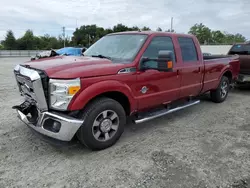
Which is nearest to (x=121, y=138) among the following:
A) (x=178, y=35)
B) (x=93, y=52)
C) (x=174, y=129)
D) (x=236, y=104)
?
(x=174, y=129)

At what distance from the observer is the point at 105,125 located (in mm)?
3391

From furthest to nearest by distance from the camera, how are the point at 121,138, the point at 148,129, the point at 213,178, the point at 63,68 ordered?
the point at 148,129 → the point at 121,138 → the point at 63,68 → the point at 213,178

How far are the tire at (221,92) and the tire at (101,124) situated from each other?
3764 millimetres

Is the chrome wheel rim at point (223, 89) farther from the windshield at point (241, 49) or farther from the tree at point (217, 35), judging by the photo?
the tree at point (217, 35)

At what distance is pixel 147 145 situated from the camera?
143 inches

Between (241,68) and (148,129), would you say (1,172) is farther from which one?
(241,68)

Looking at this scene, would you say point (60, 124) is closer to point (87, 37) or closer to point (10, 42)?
point (87, 37)

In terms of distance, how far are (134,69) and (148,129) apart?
1374 millimetres

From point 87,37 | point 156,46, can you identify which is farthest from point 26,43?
point 156,46

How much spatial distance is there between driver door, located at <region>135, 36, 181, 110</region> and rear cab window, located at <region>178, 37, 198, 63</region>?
0.37m

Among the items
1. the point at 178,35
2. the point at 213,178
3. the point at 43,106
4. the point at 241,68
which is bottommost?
the point at 213,178

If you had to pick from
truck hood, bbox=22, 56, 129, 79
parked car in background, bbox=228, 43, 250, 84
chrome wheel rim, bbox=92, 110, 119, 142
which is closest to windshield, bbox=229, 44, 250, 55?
parked car in background, bbox=228, 43, 250, 84

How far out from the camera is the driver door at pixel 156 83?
12.4 feet

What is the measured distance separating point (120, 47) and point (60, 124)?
6.20 feet
